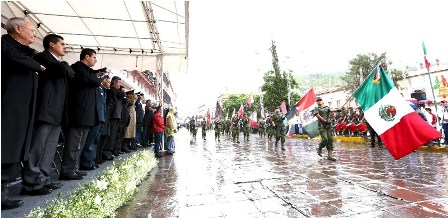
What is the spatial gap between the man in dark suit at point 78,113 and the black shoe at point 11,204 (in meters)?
1.19

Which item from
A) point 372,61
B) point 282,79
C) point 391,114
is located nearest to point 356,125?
point 391,114

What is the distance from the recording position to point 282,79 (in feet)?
103

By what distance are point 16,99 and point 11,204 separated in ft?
2.94

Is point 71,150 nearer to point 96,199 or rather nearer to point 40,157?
point 40,157

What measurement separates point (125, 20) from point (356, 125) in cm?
1186

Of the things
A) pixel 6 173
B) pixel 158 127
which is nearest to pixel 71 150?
pixel 6 173

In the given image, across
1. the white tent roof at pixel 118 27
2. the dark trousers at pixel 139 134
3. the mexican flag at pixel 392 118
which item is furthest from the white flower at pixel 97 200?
the dark trousers at pixel 139 134

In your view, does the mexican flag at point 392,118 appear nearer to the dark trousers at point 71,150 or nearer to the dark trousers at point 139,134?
the dark trousers at point 71,150

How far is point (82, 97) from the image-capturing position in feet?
12.5

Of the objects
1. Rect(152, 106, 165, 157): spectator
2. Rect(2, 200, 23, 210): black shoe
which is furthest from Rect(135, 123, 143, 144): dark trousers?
Rect(2, 200, 23, 210): black shoe

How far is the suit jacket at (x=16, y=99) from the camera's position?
2414 mm

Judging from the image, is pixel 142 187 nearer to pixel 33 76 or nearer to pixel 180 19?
pixel 33 76

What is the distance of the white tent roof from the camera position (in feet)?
17.4

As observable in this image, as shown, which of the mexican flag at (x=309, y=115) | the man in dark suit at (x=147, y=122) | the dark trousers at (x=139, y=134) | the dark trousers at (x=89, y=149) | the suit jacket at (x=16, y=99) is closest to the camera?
the suit jacket at (x=16, y=99)
